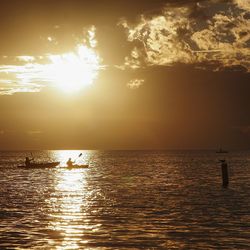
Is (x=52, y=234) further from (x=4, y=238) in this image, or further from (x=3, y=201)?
(x=3, y=201)

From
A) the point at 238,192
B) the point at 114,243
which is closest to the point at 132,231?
the point at 114,243

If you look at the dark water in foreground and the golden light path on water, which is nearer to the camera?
the dark water in foreground

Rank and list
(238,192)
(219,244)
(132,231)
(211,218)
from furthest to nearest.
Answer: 1. (238,192)
2. (211,218)
3. (132,231)
4. (219,244)

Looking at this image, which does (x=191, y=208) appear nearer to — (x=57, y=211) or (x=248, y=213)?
(x=248, y=213)

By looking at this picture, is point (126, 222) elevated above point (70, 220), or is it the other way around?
point (70, 220)

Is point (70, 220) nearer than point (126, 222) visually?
No

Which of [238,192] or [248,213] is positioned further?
[238,192]

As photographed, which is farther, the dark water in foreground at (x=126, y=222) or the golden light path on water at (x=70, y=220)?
the golden light path on water at (x=70, y=220)

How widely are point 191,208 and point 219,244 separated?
1682 cm

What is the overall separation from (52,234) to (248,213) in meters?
17.6

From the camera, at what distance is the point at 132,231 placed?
31.1 meters

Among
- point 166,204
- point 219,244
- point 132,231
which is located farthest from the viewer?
point 166,204

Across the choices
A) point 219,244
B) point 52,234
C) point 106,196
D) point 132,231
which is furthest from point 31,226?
point 106,196

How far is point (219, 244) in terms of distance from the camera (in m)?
27.2
